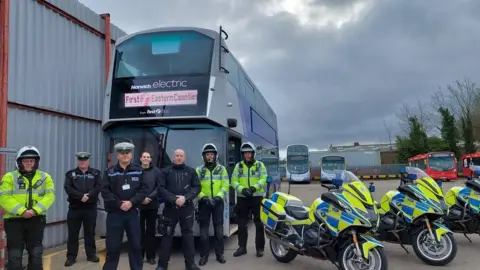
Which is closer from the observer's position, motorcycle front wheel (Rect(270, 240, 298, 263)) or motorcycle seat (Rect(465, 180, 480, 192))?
motorcycle front wheel (Rect(270, 240, 298, 263))

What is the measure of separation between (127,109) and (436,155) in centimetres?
3197

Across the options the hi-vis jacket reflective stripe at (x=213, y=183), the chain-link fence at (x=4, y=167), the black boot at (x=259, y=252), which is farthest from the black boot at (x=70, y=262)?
the black boot at (x=259, y=252)

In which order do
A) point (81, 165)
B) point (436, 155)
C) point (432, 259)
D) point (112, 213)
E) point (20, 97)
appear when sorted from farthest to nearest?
point (436, 155) < point (20, 97) < point (81, 165) < point (432, 259) < point (112, 213)

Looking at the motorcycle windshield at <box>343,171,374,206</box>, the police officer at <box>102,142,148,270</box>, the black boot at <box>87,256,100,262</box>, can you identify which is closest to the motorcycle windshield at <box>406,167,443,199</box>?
the motorcycle windshield at <box>343,171,374,206</box>

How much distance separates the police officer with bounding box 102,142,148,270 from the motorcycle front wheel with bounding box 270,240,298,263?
7.71ft

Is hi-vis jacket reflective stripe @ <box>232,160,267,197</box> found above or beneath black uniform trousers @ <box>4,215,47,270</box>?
above

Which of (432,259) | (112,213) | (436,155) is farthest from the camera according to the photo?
(436,155)

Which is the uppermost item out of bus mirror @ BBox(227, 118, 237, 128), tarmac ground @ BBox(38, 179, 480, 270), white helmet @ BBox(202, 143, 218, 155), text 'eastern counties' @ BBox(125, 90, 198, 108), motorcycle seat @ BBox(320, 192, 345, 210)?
text 'eastern counties' @ BBox(125, 90, 198, 108)

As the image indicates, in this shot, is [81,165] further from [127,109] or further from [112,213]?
[112,213]

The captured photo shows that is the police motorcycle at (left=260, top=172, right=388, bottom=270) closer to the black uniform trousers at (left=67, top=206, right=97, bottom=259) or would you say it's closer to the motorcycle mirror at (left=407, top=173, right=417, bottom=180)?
the motorcycle mirror at (left=407, top=173, right=417, bottom=180)

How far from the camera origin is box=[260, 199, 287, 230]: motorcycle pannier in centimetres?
626

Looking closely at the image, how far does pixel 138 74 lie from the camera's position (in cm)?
735

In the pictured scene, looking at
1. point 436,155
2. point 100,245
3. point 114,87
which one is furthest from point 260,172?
point 436,155

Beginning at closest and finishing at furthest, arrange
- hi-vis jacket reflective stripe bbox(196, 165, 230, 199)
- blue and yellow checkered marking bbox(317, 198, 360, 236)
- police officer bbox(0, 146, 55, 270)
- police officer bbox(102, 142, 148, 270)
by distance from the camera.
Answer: police officer bbox(102, 142, 148, 270), police officer bbox(0, 146, 55, 270), blue and yellow checkered marking bbox(317, 198, 360, 236), hi-vis jacket reflective stripe bbox(196, 165, 230, 199)
